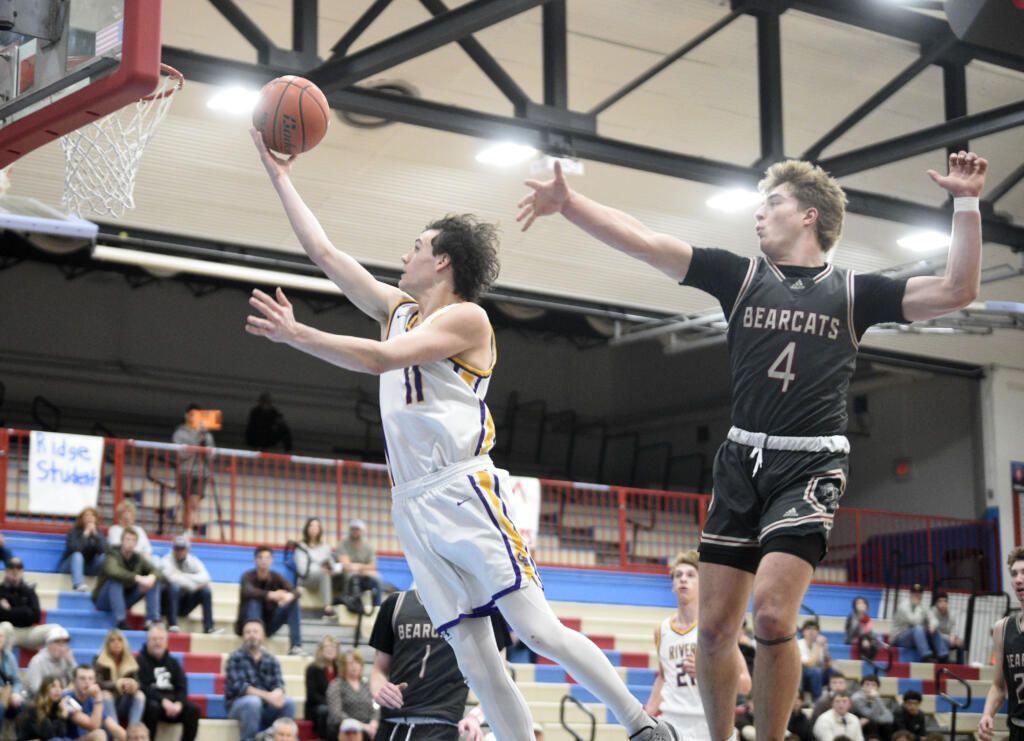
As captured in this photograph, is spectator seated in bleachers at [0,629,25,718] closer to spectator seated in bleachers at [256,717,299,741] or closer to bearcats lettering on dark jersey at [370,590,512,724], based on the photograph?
spectator seated in bleachers at [256,717,299,741]

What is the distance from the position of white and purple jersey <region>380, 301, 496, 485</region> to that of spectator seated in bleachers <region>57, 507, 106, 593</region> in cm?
1059

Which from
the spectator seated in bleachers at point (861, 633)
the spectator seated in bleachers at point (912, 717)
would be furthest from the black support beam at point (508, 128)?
the spectator seated in bleachers at point (861, 633)

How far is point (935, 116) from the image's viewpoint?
16.3 m

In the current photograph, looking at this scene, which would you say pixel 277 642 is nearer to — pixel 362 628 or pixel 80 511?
pixel 362 628

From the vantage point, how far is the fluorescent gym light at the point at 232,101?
13734 millimetres

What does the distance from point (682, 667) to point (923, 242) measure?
36.4 feet

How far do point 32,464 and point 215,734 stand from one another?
4.52 m

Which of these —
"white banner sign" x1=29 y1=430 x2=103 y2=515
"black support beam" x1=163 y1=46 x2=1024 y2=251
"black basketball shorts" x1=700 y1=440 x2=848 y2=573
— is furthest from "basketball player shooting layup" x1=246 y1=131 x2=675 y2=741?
"white banner sign" x1=29 y1=430 x2=103 y2=515

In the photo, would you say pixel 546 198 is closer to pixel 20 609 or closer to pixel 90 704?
pixel 90 704

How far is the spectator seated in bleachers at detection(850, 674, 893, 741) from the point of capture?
53.6 ft

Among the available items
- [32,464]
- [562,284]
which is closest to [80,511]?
[32,464]

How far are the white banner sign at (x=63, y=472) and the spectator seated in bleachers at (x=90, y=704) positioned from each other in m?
3.94

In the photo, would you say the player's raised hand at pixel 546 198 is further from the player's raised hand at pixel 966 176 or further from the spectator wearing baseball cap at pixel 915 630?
the spectator wearing baseball cap at pixel 915 630

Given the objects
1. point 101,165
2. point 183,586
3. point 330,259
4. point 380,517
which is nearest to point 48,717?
point 183,586
